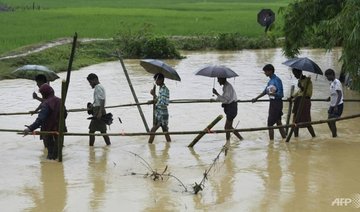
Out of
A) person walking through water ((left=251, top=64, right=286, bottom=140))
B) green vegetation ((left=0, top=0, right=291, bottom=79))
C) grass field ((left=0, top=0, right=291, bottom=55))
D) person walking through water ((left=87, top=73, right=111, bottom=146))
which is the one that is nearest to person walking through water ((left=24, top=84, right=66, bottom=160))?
person walking through water ((left=87, top=73, right=111, bottom=146))

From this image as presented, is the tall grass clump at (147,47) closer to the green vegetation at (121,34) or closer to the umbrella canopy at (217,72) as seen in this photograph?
the green vegetation at (121,34)

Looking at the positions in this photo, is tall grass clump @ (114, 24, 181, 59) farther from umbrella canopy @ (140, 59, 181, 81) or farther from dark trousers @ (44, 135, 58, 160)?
dark trousers @ (44, 135, 58, 160)

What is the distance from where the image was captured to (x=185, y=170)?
27.8 ft

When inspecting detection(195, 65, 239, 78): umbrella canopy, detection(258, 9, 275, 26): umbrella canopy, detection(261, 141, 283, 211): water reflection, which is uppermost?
detection(258, 9, 275, 26): umbrella canopy

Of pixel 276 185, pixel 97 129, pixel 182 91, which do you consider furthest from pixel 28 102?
pixel 276 185

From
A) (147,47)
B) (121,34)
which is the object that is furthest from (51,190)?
(121,34)

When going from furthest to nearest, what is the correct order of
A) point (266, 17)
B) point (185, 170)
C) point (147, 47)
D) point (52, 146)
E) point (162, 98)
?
point (266, 17)
point (147, 47)
point (162, 98)
point (52, 146)
point (185, 170)

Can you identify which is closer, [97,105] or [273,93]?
[97,105]

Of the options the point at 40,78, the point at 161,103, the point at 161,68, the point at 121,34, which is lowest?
the point at 161,103

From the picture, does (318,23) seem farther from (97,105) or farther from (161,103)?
(97,105)

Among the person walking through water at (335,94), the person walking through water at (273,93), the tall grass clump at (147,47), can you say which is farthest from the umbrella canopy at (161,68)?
the tall grass clump at (147,47)

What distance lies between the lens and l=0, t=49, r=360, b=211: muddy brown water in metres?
Result: 7.14

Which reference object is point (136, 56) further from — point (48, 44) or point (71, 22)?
point (71, 22)

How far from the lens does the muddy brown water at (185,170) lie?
7145mm
